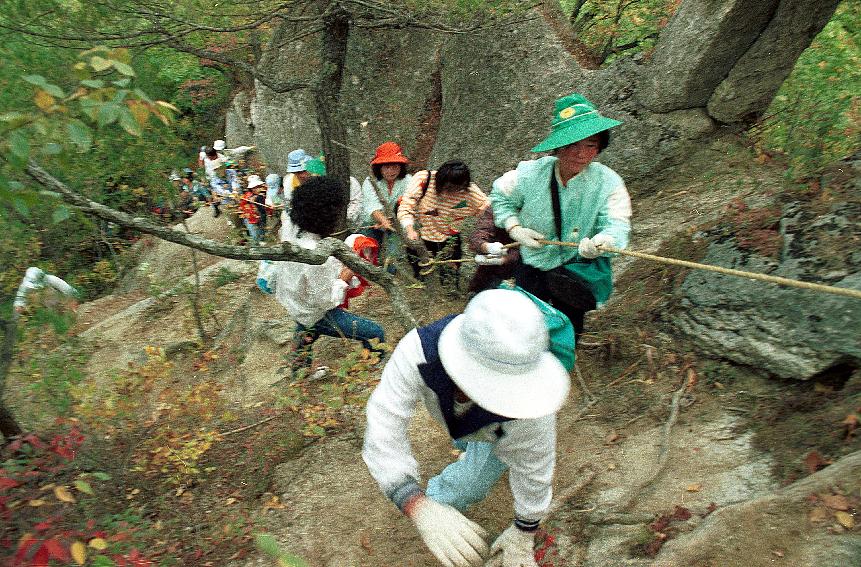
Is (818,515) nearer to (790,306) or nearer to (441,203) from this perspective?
(790,306)

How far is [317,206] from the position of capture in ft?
13.2

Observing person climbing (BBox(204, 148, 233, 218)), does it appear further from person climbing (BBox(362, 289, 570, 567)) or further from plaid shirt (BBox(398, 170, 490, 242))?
person climbing (BBox(362, 289, 570, 567))

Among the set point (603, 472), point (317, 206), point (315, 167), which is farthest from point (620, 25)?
point (603, 472)

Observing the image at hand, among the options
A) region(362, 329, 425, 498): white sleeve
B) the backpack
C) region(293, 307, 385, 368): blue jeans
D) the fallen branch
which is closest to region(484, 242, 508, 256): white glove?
region(293, 307, 385, 368): blue jeans

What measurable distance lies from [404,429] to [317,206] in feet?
6.93

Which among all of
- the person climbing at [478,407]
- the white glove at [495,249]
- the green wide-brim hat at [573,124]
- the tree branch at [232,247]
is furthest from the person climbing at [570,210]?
the person climbing at [478,407]

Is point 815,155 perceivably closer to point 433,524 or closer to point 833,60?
point 833,60

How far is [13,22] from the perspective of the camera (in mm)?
4352

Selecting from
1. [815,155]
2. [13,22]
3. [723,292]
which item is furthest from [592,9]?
[13,22]

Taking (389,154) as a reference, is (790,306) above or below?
below

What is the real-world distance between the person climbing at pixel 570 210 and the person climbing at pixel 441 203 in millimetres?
1320

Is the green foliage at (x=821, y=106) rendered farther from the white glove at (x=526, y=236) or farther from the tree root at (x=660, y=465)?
the white glove at (x=526, y=236)

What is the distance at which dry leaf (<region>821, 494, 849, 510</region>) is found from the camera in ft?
7.93

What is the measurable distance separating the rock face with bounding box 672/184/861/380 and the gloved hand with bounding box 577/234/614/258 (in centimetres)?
131
